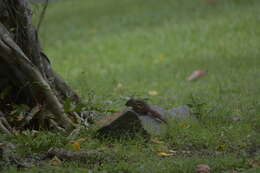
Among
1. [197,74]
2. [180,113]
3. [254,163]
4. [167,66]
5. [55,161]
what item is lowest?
[254,163]

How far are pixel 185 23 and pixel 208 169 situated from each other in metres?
9.43

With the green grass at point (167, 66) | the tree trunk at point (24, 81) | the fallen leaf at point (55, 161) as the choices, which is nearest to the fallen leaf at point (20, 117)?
the tree trunk at point (24, 81)

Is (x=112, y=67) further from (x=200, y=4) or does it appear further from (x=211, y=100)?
(x=200, y=4)

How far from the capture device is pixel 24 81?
20.0 feet

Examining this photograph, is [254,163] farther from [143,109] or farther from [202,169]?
[143,109]

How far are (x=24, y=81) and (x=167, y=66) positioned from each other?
216 inches

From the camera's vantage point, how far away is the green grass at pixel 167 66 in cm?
555

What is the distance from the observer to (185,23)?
1416 centimetres

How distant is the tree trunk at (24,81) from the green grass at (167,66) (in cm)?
45

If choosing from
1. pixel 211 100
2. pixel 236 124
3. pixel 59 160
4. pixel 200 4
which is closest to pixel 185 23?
pixel 200 4

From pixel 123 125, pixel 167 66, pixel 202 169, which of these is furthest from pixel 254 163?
pixel 167 66

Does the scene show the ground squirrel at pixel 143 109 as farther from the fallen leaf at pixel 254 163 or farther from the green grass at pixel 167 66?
the fallen leaf at pixel 254 163

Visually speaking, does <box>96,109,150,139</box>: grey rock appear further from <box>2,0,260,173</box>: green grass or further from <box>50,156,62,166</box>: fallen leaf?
<box>50,156,62,166</box>: fallen leaf

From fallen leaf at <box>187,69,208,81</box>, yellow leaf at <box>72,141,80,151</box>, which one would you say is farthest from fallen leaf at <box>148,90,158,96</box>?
yellow leaf at <box>72,141,80,151</box>
